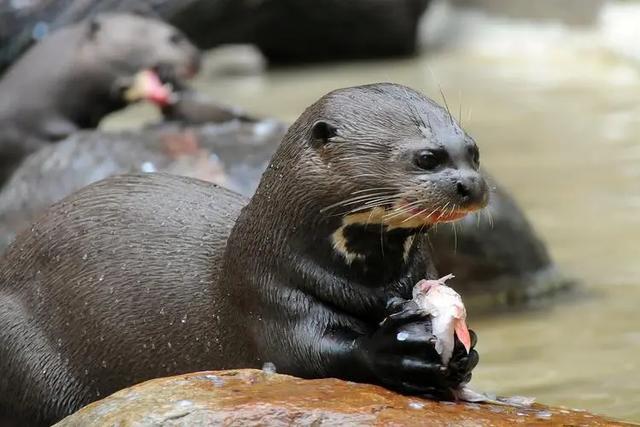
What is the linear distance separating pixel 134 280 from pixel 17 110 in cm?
448

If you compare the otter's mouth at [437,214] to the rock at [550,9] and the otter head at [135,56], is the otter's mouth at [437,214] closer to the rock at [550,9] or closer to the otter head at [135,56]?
the otter head at [135,56]

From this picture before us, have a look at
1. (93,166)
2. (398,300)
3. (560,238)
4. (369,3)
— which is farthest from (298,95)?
(398,300)

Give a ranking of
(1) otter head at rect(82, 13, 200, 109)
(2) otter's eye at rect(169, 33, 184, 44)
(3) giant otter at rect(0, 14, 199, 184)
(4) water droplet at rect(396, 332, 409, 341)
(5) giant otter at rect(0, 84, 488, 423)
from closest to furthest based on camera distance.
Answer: (4) water droplet at rect(396, 332, 409, 341)
(5) giant otter at rect(0, 84, 488, 423)
(3) giant otter at rect(0, 14, 199, 184)
(1) otter head at rect(82, 13, 200, 109)
(2) otter's eye at rect(169, 33, 184, 44)

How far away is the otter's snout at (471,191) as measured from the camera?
2.73 m

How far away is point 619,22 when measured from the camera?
13.1m

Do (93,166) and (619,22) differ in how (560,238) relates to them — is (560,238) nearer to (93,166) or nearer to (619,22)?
(93,166)

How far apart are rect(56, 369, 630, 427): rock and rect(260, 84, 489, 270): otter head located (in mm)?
335

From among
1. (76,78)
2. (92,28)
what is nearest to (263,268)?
(76,78)

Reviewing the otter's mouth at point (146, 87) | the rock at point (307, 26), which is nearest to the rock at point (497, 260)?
the otter's mouth at point (146, 87)

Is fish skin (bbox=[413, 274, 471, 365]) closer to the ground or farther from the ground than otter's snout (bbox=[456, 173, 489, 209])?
closer to the ground

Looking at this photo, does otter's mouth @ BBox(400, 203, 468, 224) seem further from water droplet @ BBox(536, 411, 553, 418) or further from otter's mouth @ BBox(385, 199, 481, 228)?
water droplet @ BBox(536, 411, 553, 418)

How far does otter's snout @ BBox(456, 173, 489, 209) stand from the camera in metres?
2.73

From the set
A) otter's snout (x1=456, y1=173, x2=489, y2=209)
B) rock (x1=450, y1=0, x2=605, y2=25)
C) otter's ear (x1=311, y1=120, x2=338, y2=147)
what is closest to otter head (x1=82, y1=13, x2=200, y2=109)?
otter's ear (x1=311, y1=120, x2=338, y2=147)

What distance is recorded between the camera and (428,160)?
9.16ft
